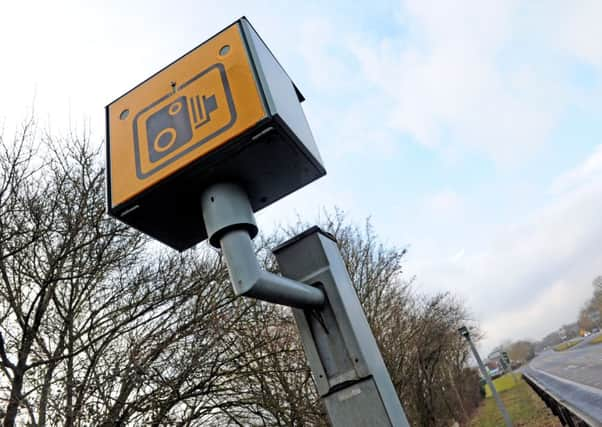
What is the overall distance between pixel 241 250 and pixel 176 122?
1.31 feet

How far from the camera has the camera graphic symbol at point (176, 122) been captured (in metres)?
1.08

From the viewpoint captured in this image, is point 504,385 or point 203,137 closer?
point 203,137

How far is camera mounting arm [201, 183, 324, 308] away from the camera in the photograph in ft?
3.11

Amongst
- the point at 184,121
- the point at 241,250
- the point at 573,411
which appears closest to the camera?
the point at 241,250

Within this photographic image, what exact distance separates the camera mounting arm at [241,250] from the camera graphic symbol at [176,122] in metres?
0.15

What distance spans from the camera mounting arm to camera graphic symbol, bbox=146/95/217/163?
0.15 meters

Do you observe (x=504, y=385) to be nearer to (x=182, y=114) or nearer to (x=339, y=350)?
(x=339, y=350)

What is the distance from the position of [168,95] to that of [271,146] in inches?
14.5

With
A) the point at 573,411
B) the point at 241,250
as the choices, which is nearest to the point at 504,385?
the point at 573,411

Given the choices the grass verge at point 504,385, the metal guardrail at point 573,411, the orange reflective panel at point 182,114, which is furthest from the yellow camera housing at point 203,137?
the grass verge at point 504,385

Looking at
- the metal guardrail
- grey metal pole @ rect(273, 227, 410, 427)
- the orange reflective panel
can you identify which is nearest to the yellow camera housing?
the orange reflective panel

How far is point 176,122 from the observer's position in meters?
1.13

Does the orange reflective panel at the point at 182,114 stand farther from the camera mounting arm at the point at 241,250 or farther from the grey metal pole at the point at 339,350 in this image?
the grey metal pole at the point at 339,350

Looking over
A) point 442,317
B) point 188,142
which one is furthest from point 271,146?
point 442,317
